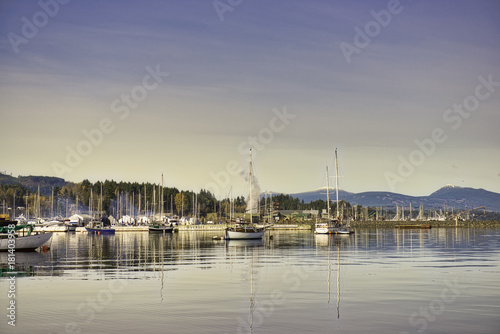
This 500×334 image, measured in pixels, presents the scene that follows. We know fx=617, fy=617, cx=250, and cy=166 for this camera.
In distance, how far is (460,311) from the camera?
32.2 meters

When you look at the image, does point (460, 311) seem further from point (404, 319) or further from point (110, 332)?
point (110, 332)

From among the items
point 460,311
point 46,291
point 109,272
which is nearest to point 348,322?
point 460,311

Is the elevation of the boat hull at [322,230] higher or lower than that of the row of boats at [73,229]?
lower

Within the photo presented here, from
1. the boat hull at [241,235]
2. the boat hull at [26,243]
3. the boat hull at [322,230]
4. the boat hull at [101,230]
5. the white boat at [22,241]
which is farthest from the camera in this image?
the boat hull at [101,230]

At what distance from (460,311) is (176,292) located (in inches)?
687

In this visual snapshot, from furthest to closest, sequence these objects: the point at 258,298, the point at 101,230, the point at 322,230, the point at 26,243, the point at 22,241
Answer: the point at 101,230
the point at 322,230
the point at 26,243
the point at 22,241
the point at 258,298

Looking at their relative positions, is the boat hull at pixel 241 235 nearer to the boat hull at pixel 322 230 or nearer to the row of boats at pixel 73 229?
the row of boats at pixel 73 229

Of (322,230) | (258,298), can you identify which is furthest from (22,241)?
(322,230)

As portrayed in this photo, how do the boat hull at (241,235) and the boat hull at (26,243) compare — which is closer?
the boat hull at (26,243)

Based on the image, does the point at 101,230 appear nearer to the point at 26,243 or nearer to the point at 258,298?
the point at 26,243

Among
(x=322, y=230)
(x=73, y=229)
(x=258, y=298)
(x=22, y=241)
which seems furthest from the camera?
(x=73, y=229)

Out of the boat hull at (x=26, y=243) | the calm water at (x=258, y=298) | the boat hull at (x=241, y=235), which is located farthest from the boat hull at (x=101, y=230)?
the calm water at (x=258, y=298)

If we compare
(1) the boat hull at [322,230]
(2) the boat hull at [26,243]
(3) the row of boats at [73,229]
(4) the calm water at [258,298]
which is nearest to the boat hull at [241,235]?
(3) the row of boats at [73,229]

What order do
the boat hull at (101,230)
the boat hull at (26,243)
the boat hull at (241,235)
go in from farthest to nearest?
the boat hull at (101,230) → the boat hull at (241,235) → the boat hull at (26,243)
